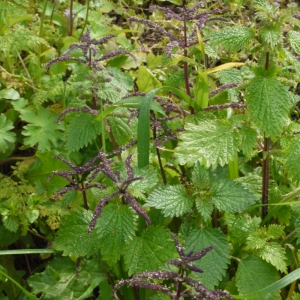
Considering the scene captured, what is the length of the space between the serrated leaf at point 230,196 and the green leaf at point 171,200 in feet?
0.29

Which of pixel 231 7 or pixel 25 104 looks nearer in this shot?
pixel 25 104

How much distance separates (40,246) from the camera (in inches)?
86.2

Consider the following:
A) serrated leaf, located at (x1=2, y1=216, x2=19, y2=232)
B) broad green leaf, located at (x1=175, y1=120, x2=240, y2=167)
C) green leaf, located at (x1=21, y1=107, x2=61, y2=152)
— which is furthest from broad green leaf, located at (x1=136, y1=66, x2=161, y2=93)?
serrated leaf, located at (x1=2, y1=216, x2=19, y2=232)

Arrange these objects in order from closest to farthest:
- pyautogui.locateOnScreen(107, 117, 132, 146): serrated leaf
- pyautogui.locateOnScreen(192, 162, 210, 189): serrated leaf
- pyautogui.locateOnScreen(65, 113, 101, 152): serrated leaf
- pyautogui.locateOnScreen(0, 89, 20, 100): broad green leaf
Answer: pyautogui.locateOnScreen(192, 162, 210, 189): serrated leaf, pyautogui.locateOnScreen(65, 113, 101, 152): serrated leaf, pyautogui.locateOnScreen(107, 117, 132, 146): serrated leaf, pyautogui.locateOnScreen(0, 89, 20, 100): broad green leaf

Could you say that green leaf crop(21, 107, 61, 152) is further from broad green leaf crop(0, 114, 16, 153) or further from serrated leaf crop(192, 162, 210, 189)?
serrated leaf crop(192, 162, 210, 189)

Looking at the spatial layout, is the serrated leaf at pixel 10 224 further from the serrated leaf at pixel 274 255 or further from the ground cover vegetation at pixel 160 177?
the serrated leaf at pixel 274 255

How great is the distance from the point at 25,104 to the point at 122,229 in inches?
42.7

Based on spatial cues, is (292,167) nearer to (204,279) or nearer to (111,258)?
(204,279)

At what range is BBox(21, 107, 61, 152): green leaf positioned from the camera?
2119 millimetres

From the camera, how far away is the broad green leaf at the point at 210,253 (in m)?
1.50

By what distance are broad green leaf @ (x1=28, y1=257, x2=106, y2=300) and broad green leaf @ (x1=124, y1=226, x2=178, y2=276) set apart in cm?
26

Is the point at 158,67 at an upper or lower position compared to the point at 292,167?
upper

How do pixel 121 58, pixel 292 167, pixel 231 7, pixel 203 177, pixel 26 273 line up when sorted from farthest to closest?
pixel 231 7, pixel 121 58, pixel 26 273, pixel 203 177, pixel 292 167

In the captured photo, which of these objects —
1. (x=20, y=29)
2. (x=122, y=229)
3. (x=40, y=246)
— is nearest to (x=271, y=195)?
(x=122, y=229)
